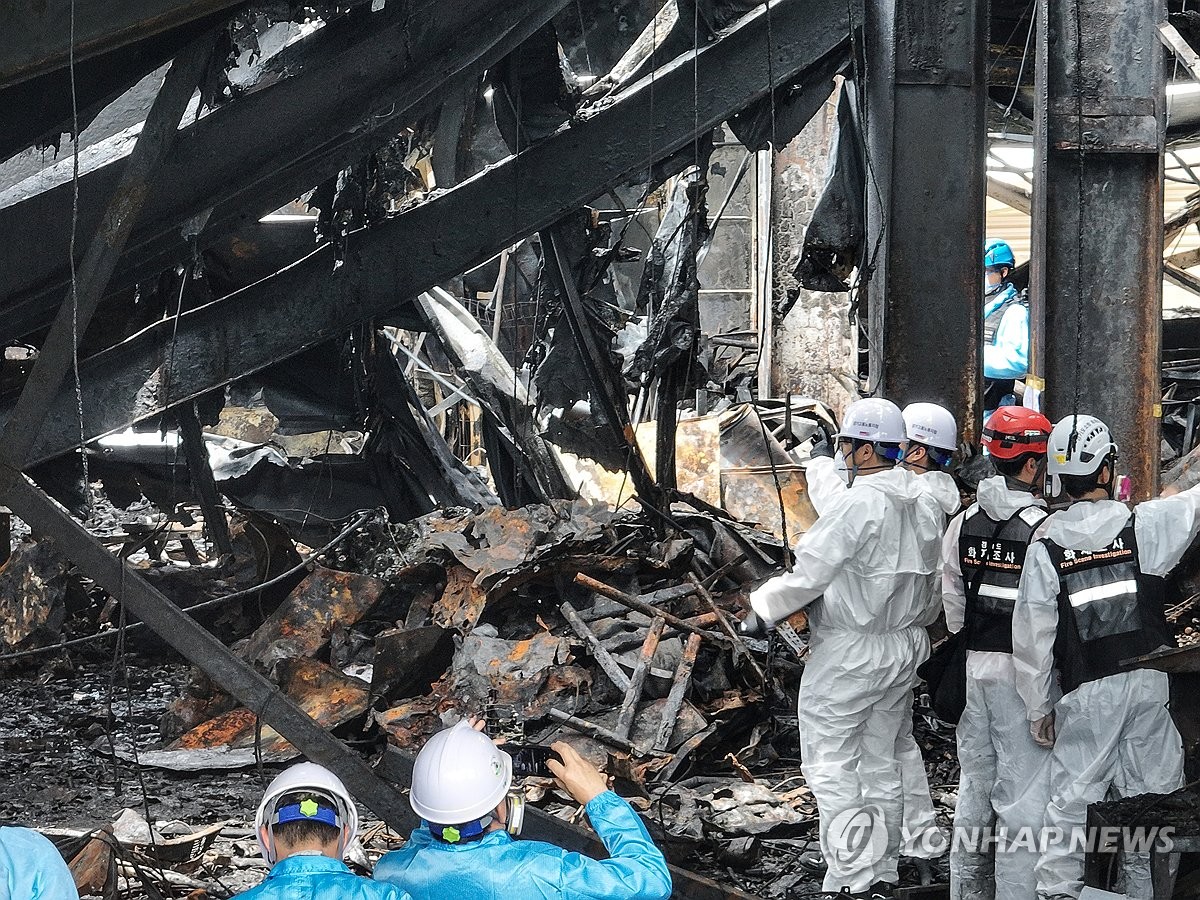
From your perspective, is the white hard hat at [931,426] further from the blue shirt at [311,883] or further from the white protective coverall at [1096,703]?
the blue shirt at [311,883]

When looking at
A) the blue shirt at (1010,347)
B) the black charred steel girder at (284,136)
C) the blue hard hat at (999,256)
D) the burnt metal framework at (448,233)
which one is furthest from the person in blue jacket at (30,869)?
the blue hard hat at (999,256)

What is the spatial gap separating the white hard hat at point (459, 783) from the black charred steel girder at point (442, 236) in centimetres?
384

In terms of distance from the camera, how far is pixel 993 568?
15.5ft

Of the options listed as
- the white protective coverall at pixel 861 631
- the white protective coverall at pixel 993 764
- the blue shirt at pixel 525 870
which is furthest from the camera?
the white protective coverall at pixel 861 631

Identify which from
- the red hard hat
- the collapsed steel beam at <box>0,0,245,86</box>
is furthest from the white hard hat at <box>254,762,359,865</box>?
the red hard hat

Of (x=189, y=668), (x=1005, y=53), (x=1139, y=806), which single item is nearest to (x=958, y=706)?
(x=1139, y=806)

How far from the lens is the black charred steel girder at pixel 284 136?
4.68 meters

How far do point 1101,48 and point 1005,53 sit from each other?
91.3 inches

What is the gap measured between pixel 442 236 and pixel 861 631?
112 inches

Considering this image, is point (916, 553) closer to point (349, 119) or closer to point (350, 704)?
point (349, 119)

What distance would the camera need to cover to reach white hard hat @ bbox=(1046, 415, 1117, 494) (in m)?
4.37

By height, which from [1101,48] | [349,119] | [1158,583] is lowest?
[1158,583]

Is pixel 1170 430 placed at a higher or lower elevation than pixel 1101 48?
lower

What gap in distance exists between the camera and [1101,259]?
595cm
